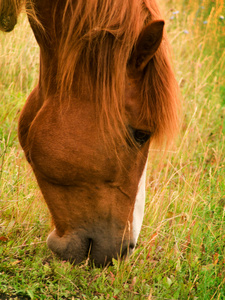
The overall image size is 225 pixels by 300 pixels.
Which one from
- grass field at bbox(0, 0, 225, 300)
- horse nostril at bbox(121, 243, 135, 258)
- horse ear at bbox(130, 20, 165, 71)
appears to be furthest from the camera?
grass field at bbox(0, 0, 225, 300)

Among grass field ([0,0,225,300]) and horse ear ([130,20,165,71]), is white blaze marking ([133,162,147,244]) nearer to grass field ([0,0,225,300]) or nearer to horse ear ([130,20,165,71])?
grass field ([0,0,225,300])

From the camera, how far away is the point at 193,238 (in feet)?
8.63

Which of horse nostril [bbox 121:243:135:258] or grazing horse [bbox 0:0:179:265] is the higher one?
grazing horse [bbox 0:0:179:265]

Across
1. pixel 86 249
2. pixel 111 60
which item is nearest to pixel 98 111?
pixel 111 60

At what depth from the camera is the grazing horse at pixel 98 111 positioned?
1.58 meters

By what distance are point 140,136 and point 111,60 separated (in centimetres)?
37

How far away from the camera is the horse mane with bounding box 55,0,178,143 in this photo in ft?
5.12

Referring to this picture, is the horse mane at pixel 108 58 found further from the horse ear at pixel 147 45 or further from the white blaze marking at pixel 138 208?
the white blaze marking at pixel 138 208

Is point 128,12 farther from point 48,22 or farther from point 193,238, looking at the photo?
point 193,238

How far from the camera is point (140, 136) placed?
1.71m

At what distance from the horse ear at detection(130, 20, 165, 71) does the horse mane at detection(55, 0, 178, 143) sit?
30 millimetres

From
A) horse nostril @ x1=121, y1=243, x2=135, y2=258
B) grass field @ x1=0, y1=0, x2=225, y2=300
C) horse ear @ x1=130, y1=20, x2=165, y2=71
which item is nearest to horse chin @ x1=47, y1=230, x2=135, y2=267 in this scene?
horse nostril @ x1=121, y1=243, x2=135, y2=258

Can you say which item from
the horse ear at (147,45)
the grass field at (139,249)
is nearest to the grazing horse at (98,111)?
the horse ear at (147,45)

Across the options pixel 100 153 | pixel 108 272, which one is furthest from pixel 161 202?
pixel 100 153
